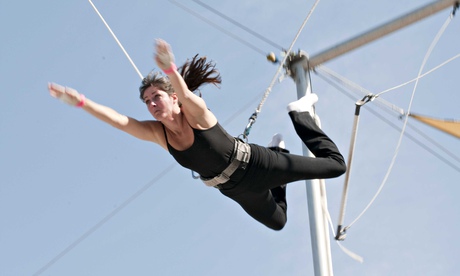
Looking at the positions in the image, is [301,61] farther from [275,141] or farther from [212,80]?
[212,80]

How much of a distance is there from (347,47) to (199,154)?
9.60 feet

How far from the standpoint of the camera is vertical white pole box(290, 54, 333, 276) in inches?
319

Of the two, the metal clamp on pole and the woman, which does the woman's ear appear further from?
the metal clamp on pole

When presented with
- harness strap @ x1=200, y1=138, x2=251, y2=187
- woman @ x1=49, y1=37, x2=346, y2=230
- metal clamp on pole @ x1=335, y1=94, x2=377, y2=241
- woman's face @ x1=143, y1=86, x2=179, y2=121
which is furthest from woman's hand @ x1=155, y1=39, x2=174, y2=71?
metal clamp on pole @ x1=335, y1=94, x2=377, y2=241

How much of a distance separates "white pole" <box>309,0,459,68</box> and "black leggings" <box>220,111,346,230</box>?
5.89 ft

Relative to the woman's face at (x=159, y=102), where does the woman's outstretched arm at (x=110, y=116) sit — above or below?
below

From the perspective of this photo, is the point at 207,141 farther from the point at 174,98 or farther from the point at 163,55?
the point at 163,55

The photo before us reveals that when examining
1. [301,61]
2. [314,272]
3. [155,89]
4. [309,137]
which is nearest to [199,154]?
[155,89]

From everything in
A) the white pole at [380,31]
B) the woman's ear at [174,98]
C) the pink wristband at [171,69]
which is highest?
the white pole at [380,31]

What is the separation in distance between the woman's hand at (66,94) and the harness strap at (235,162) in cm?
107

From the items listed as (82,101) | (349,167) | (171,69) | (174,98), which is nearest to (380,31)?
(349,167)

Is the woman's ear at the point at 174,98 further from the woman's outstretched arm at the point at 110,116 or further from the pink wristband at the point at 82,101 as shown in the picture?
the pink wristband at the point at 82,101

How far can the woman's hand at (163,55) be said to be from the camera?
224 inches


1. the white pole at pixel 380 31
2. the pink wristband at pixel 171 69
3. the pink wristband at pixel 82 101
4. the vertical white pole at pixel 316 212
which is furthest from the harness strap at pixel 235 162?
the white pole at pixel 380 31
